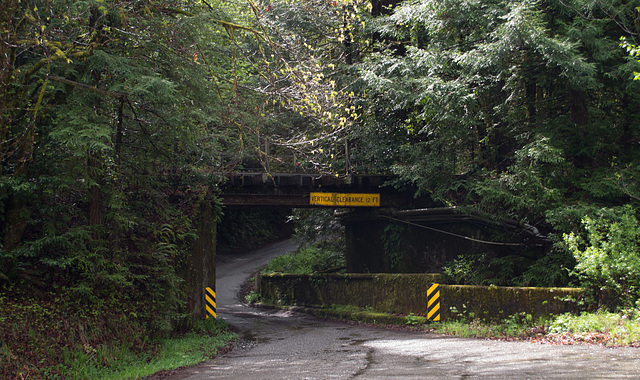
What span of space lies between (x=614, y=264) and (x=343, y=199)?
1094 cm

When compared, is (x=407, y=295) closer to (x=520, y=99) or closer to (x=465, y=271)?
(x=465, y=271)

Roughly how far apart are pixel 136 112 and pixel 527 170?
367 inches

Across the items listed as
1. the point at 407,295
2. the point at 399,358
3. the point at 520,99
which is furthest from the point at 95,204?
the point at 520,99

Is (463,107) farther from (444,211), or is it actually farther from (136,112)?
(136,112)

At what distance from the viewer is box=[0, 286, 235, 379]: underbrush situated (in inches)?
303

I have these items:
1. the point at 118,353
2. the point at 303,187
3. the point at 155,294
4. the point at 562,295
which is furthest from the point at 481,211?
the point at 118,353

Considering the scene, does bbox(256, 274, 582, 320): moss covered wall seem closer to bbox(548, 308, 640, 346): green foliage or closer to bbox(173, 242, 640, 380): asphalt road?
bbox(548, 308, 640, 346): green foliage

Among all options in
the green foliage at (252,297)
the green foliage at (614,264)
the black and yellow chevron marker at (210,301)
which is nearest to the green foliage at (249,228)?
the green foliage at (252,297)

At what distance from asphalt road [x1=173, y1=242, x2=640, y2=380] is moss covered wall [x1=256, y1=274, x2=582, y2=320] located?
1.25 meters

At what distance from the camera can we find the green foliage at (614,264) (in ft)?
34.5

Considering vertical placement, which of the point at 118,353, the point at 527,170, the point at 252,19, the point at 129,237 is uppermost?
the point at 252,19

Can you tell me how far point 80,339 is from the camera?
28.5 ft

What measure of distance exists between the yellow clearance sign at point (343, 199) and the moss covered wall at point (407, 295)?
2.75 m

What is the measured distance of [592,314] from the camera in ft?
33.9
